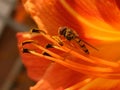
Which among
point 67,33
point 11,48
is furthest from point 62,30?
point 11,48

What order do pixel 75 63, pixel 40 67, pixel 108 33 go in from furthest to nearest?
1. pixel 40 67
2. pixel 108 33
3. pixel 75 63

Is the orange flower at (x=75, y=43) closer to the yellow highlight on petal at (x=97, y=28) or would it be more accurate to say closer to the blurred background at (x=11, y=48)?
the yellow highlight on petal at (x=97, y=28)

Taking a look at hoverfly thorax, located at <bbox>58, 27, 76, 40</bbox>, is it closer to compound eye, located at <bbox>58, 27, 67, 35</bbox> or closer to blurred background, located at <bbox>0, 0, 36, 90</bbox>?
compound eye, located at <bbox>58, 27, 67, 35</bbox>

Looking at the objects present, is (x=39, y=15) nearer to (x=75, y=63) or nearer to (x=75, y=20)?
(x=75, y=20)

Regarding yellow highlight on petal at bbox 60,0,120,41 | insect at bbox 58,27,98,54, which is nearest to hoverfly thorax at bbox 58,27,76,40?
insect at bbox 58,27,98,54

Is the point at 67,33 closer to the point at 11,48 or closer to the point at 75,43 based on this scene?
the point at 75,43

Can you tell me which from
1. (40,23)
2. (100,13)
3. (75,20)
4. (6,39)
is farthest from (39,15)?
(6,39)
